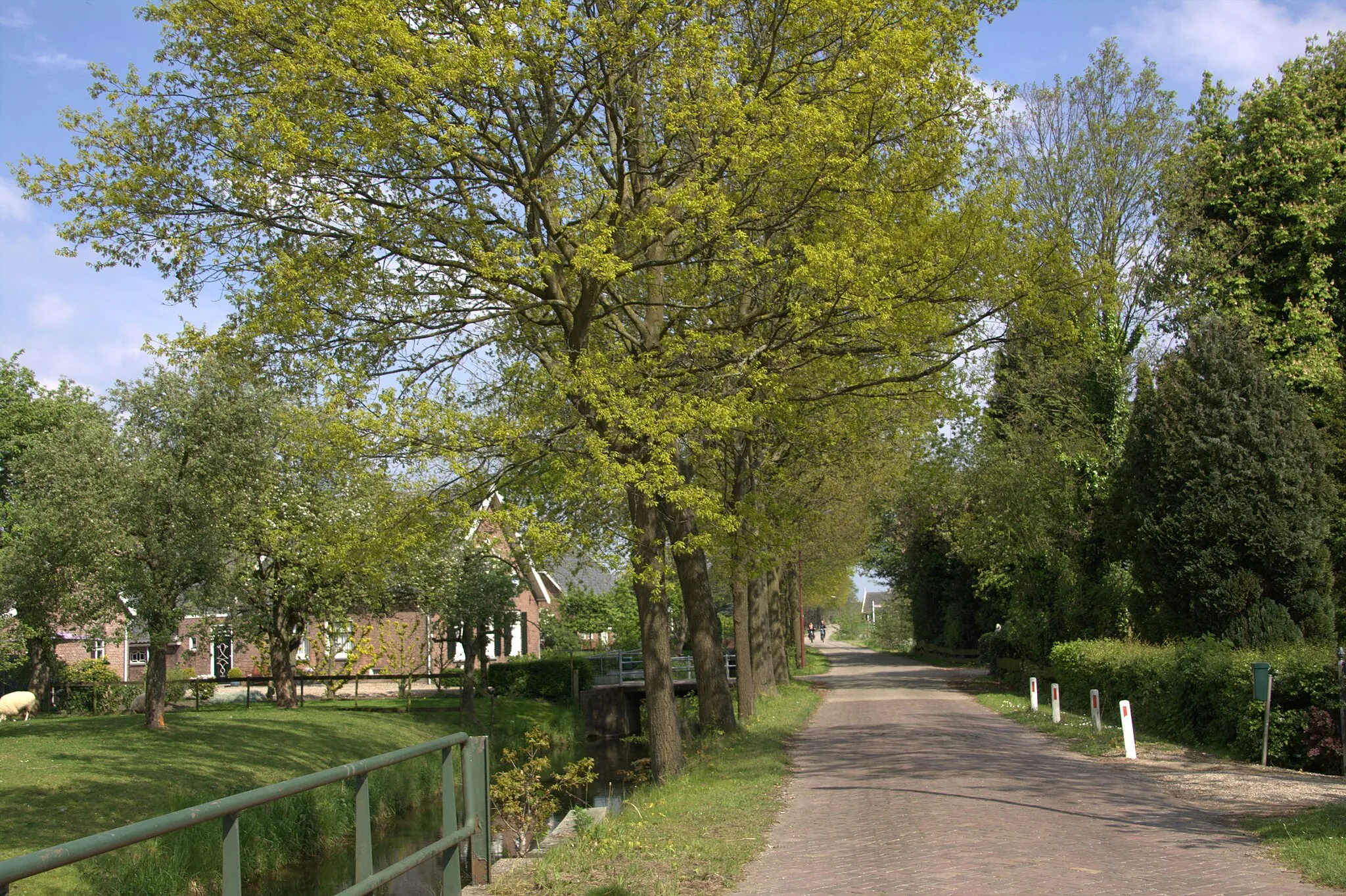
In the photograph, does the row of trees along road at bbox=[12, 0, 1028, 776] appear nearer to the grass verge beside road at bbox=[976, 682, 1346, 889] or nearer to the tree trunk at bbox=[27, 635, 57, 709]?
the grass verge beside road at bbox=[976, 682, 1346, 889]

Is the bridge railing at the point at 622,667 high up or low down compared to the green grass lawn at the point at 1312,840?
down

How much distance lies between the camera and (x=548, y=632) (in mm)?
47250

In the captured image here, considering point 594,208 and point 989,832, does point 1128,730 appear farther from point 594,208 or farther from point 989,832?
point 594,208

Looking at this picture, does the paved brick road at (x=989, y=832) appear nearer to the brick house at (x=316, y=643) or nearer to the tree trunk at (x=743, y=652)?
the tree trunk at (x=743, y=652)

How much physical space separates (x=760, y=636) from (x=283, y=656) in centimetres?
1259

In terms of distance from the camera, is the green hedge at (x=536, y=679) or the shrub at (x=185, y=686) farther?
the green hedge at (x=536, y=679)

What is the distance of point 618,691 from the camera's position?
119 ft

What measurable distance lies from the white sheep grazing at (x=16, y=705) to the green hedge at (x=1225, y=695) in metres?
24.1

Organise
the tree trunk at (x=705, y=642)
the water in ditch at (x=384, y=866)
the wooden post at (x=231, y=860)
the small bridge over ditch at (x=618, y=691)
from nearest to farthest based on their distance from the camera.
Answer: the wooden post at (x=231, y=860), the water in ditch at (x=384, y=866), the tree trunk at (x=705, y=642), the small bridge over ditch at (x=618, y=691)

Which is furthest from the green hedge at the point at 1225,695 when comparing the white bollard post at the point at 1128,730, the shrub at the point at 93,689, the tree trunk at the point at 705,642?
the shrub at the point at 93,689

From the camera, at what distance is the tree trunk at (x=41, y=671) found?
31.6 m

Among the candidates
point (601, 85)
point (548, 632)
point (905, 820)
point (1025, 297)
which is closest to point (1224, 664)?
point (1025, 297)

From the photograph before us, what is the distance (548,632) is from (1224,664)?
34377 millimetres

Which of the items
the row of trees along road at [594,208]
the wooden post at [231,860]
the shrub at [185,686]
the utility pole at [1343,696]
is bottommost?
the shrub at [185,686]
